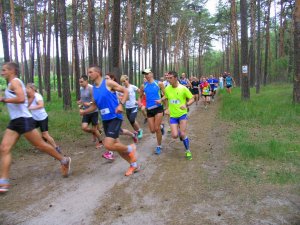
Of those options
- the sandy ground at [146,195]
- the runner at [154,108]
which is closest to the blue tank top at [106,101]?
the sandy ground at [146,195]

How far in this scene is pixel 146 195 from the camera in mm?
5258

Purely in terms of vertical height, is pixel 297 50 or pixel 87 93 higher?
pixel 297 50

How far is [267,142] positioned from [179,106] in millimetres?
2802

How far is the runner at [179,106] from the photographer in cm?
756

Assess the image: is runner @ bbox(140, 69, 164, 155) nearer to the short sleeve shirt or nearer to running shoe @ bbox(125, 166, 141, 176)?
the short sleeve shirt

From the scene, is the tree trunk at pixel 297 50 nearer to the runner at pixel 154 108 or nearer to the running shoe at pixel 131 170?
the runner at pixel 154 108

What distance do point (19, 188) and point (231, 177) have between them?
394 cm

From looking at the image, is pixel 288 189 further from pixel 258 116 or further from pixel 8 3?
pixel 8 3

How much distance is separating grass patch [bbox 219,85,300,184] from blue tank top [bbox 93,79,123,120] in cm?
268

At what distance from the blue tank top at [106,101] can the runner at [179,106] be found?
1.93 meters

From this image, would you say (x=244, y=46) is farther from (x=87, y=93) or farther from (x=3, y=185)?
(x=3, y=185)

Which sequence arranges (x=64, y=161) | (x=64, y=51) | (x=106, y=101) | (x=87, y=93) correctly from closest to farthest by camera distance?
1. (x=106, y=101)
2. (x=64, y=161)
3. (x=87, y=93)
4. (x=64, y=51)

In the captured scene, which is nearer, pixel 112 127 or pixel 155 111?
pixel 112 127

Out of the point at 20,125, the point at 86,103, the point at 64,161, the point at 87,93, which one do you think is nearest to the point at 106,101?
the point at 64,161
